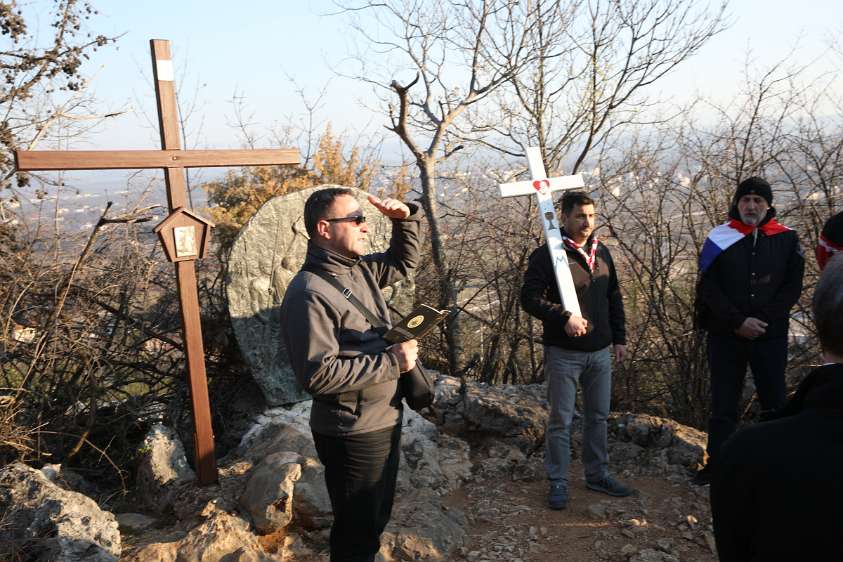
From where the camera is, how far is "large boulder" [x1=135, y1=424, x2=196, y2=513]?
4504mm

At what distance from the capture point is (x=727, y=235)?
169 inches

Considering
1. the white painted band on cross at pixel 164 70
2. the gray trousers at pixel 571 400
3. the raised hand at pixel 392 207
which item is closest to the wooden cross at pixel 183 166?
the white painted band on cross at pixel 164 70

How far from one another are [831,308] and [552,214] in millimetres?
2950

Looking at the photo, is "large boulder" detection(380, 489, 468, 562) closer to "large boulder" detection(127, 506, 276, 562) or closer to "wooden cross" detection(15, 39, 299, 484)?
"large boulder" detection(127, 506, 276, 562)

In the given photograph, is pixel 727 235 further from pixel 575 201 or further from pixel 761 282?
pixel 575 201

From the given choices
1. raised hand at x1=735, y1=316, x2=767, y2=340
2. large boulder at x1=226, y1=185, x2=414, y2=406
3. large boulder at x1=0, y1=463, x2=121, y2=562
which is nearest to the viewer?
large boulder at x1=0, y1=463, x2=121, y2=562

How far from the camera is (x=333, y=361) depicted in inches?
106

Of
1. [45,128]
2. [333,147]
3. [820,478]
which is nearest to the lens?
[820,478]

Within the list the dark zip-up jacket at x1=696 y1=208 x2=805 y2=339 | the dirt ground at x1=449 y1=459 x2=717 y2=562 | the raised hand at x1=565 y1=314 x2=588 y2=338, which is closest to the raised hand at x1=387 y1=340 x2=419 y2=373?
the raised hand at x1=565 y1=314 x2=588 y2=338

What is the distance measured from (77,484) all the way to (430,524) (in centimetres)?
249

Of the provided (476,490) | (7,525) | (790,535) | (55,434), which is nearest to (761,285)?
(476,490)

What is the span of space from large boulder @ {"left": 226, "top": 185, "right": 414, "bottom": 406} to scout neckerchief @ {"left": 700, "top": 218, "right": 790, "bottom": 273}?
2396 millimetres

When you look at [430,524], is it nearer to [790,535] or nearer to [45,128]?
[790,535]

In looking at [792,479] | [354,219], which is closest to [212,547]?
[354,219]
